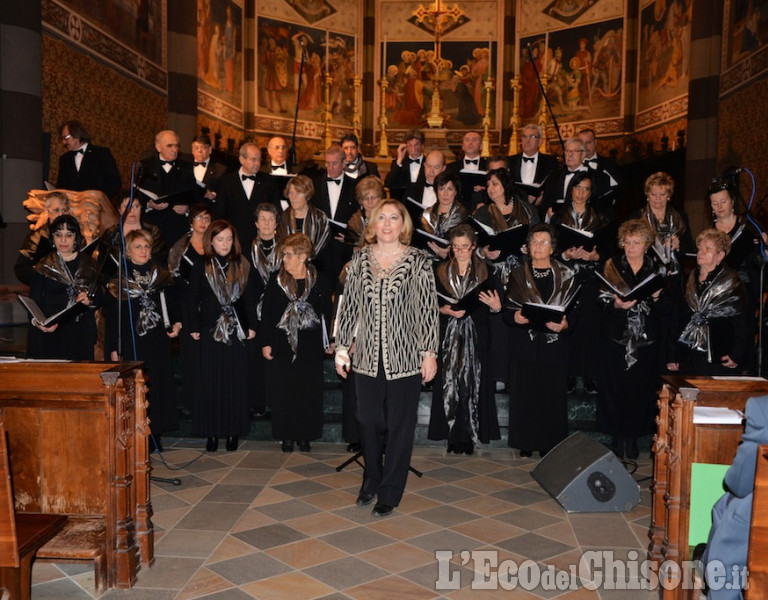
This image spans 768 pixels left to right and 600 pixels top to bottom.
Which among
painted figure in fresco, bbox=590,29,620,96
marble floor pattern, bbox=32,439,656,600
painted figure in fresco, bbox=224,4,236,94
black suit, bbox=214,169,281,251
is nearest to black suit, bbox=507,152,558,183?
black suit, bbox=214,169,281,251

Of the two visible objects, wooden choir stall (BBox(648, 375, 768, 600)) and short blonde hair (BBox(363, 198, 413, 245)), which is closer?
wooden choir stall (BBox(648, 375, 768, 600))

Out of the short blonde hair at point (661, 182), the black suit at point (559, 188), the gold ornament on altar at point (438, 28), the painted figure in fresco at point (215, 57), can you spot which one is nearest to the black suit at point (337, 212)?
the black suit at point (559, 188)

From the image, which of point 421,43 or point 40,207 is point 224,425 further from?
point 421,43

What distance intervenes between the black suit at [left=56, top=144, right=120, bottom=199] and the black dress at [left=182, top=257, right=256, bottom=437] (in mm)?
2533

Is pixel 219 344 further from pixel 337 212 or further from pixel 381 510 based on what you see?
pixel 381 510

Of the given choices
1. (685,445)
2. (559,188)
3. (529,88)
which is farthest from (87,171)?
(529,88)

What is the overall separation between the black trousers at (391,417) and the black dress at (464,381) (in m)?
1.28

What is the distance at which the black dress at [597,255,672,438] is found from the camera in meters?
5.73

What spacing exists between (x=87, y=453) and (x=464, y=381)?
9.98ft

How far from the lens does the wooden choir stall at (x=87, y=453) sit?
360cm

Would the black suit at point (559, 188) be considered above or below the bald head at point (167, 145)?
below

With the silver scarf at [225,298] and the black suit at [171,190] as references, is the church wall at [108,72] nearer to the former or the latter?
the black suit at [171,190]

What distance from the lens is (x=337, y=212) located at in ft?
23.7

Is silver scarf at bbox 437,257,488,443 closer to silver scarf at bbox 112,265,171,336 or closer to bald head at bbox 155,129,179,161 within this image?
silver scarf at bbox 112,265,171,336
